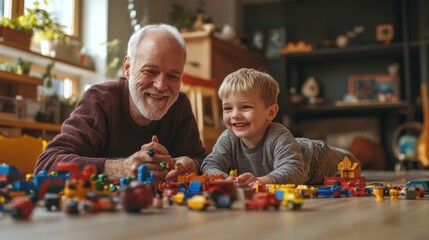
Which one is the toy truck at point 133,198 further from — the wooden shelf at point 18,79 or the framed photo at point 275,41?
the framed photo at point 275,41

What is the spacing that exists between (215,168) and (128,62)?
47cm

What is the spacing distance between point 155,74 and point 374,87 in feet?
15.0

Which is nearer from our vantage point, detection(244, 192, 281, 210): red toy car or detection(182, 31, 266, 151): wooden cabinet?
detection(244, 192, 281, 210): red toy car

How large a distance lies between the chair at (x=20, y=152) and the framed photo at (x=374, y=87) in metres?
4.20

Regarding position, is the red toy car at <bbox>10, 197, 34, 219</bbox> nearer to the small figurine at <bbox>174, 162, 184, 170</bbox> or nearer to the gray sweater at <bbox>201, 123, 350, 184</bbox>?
the small figurine at <bbox>174, 162, 184, 170</bbox>

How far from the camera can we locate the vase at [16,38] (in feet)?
9.72

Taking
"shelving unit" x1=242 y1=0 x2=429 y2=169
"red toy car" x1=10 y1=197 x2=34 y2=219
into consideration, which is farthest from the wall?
"red toy car" x1=10 y1=197 x2=34 y2=219

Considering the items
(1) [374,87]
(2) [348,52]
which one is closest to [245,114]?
(2) [348,52]

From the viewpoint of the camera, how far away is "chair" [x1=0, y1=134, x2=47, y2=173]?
6.63ft

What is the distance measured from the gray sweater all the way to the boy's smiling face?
0.05 meters

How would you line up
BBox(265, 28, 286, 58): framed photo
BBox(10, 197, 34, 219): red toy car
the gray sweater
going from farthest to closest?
BBox(265, 28, 286, 58): framed photo
the gray sweater
BBox(10, 197, 34, 219): red toy car

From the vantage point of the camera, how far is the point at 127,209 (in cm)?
78

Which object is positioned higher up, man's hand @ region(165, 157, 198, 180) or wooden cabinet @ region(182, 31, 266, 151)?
wooden cabinet @ region(182, 31, 266, 151)

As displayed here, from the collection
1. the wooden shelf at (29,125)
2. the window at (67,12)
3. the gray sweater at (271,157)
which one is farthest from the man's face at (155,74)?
the window at (67,12)
